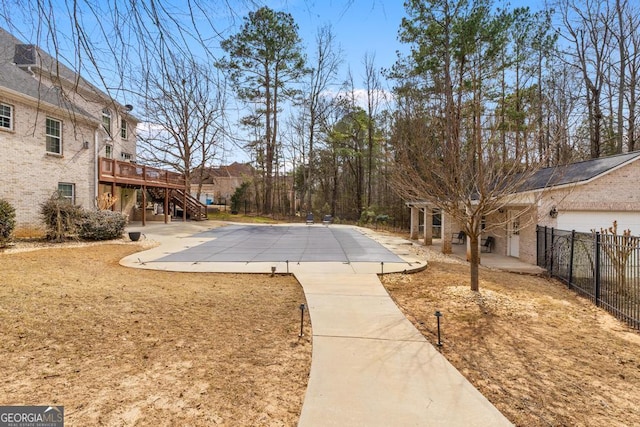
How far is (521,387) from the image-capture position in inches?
116

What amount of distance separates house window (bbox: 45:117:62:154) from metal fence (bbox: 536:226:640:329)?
18942 mm

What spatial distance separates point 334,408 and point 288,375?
2.19 feet

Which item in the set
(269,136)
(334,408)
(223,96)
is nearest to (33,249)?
(223,96)

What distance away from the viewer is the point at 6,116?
476 inches

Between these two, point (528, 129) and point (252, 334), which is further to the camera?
point (528, 129)

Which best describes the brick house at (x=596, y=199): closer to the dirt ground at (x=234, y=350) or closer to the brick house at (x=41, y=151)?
the dirt ground at (x=234, y=350)

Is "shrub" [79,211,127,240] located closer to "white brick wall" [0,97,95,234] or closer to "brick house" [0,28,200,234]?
"brick house" [0,28,200,234]

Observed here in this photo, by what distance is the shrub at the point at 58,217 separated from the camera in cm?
1111

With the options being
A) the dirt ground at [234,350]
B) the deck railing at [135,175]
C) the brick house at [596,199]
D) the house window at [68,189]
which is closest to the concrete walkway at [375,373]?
the dirt ground at [234,350]

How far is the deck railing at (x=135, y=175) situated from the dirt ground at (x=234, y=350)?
11.7 m

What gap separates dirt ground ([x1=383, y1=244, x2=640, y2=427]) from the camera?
269cm

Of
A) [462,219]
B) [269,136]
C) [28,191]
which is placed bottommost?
[462,219]

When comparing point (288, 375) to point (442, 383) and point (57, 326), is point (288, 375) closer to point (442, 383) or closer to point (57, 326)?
point (442, 383)

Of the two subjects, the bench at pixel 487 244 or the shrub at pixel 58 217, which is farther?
the bench at pixel 487 244
